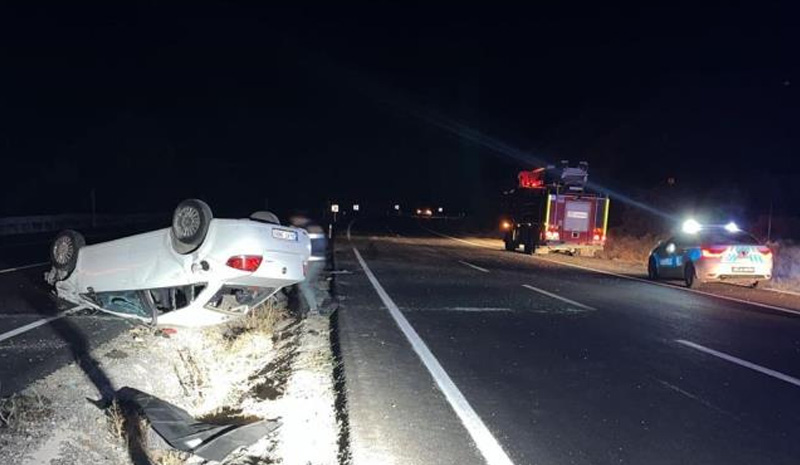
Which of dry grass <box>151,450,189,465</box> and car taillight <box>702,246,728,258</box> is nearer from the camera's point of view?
dry grass <box>151,450,189,465</box>

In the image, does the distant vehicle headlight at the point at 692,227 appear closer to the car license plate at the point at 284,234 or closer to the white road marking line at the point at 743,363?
the white road marking line at the point at 743,363

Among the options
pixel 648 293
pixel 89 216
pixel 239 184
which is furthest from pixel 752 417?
pixel 239 184

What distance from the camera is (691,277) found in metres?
15.8

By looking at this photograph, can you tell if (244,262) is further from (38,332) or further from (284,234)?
(38,332)

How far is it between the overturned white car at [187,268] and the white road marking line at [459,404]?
1.77m

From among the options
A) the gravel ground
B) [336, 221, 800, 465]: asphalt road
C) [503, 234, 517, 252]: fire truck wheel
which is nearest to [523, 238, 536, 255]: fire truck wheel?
[503, 234, 517, 252]: fire truck wheel

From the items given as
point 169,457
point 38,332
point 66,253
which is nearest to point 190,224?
point 66,253

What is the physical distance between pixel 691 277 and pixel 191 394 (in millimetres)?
12647

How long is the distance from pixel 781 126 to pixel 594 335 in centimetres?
4780

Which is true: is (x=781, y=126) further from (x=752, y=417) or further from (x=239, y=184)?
(x=239, y=184)

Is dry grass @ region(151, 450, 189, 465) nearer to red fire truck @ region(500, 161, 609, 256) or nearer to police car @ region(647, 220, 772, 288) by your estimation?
police car @ region(647, 220, 772, 288)

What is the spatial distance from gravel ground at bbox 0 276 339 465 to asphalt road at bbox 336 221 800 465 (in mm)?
410

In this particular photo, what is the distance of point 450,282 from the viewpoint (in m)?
15.8

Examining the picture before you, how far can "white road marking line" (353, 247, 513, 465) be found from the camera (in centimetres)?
485
